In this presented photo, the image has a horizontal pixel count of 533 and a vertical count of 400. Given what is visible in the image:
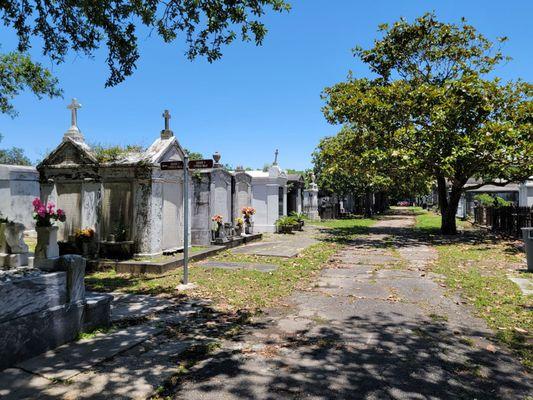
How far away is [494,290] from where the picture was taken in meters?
7.55

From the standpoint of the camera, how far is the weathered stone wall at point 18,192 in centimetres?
1709

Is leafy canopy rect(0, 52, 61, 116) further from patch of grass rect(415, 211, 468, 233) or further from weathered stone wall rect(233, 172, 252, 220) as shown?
patch of grass rect(415, 211, 468, 233)

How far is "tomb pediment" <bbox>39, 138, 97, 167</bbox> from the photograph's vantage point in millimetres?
10617

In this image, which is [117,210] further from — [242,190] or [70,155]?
[242,190]

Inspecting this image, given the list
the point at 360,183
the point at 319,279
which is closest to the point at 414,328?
the point at 319,279

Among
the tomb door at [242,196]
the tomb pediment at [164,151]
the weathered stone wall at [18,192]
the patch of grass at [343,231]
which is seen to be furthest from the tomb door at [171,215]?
the weathered stone wall at [18,192]

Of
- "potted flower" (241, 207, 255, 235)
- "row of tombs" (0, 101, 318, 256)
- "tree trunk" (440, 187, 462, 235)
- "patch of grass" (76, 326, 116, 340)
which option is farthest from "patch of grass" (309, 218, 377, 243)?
"patch of grass" (76, 326, 116, 340)

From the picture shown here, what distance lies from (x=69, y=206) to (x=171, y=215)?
2.80m

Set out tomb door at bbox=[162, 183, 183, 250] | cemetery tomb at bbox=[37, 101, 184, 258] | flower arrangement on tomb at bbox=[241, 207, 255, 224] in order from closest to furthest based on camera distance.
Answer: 1. cemetery tomb at bbox=[37, 101, 184, 258]
2. tomb door at bbox=[162, 183, 183, 250]
3. flower arrangement on tomb at bbox=[241, 207, 255, 224]

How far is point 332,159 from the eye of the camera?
2005cm

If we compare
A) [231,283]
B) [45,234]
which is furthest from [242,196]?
[45,234]

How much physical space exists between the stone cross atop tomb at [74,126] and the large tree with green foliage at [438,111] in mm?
10555

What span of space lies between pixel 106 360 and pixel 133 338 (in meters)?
0.66

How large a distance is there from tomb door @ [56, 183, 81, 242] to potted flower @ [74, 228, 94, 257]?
52 cm
